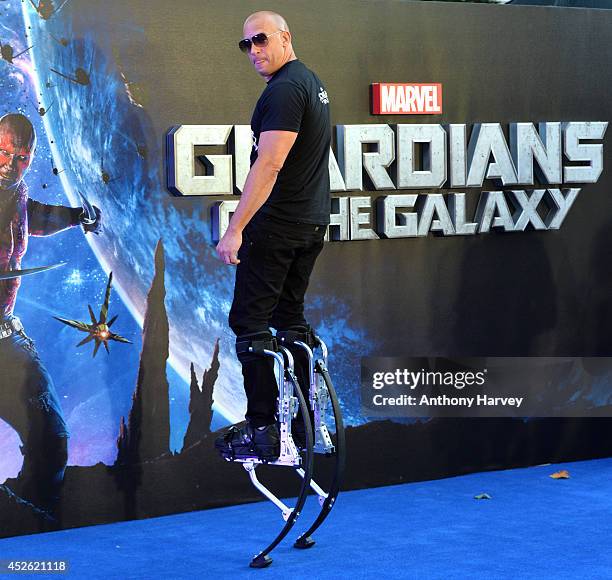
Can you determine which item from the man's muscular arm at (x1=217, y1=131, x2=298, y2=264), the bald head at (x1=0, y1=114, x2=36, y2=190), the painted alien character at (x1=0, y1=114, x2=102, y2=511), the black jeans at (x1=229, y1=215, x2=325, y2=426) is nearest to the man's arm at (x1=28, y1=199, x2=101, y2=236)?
the painted alien character at (x1=0, y1=114, x2=102, y2=511)

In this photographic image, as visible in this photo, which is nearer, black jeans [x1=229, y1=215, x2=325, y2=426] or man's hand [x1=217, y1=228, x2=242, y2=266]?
man's hand [x1=217, y1=228, x2=242, y2=266]

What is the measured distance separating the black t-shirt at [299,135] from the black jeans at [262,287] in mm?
67

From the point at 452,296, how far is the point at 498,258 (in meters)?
0.37

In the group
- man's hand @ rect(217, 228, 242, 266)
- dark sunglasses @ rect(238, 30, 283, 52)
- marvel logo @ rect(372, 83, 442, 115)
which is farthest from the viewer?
marvel logo @ rect(372, 83, 442, 115)

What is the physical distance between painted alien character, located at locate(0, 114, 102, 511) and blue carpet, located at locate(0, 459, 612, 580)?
1.03 ft

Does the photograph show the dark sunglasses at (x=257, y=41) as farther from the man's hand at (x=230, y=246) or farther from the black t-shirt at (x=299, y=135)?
the man's hand at (x=230, y=246)

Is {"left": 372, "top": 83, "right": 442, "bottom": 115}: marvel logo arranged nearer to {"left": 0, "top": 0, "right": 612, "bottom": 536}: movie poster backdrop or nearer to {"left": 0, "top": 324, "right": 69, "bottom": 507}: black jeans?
{"left": 0, "top": 0, "right": 612, "bottom": 536}: movie poster backdrop

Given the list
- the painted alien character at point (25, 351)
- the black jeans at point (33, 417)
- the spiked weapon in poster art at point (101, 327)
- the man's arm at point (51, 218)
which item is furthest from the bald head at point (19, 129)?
the black jeans at point (33, 417)

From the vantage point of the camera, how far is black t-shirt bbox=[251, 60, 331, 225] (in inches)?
196

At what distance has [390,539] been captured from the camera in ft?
18.5

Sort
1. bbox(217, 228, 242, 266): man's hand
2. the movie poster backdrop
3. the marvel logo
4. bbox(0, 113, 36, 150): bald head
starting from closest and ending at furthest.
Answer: bbox(217, 228, 242, 266): man's hand, bbox(0, 113, 36, 150): bald head, the movie poster backdrop, the marvel logo

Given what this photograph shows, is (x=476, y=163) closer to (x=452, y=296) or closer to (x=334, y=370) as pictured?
(x=452, y=296)

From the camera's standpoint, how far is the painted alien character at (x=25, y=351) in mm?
5781

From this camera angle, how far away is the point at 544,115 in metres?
7.24
